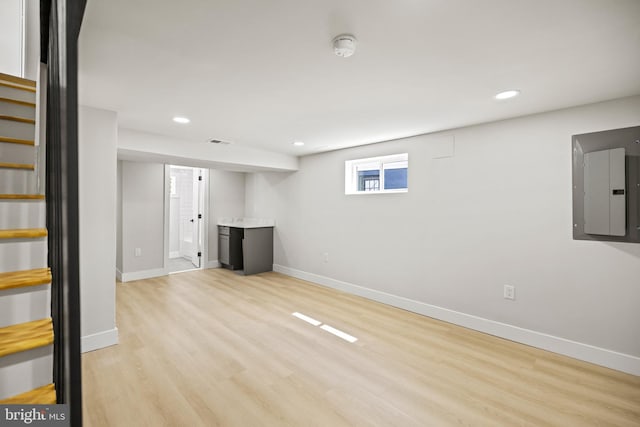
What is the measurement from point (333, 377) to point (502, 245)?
2.07 metres

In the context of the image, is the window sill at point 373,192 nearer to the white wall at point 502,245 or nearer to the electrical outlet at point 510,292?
the white wall at point 502,245

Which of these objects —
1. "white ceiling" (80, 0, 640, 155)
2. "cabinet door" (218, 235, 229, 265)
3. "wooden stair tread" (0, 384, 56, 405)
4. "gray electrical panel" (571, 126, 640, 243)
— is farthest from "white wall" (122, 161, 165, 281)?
"gray electrical panel" (571, 126, 640, 243)

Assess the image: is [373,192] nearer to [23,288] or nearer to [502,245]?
[502,245]

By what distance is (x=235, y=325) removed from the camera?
3.17 m

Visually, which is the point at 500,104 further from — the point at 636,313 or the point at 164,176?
the point at 164,176

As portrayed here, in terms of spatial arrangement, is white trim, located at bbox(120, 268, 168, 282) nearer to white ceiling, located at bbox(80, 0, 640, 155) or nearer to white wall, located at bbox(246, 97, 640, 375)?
white ceiling, located at bbox(80, 0, 640, 155)

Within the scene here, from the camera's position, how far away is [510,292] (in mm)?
2910

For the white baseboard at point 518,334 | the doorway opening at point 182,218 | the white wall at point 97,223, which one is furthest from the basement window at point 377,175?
the doorway opening at point 182,218

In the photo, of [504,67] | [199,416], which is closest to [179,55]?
[504,67]

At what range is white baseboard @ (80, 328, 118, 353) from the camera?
259 centimetres

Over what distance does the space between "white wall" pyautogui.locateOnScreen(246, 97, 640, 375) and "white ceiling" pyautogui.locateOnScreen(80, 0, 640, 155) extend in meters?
0.32

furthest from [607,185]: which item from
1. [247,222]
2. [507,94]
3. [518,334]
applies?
[247,222]

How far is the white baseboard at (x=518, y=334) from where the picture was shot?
7.77ft

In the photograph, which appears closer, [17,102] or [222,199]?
[17,102]
